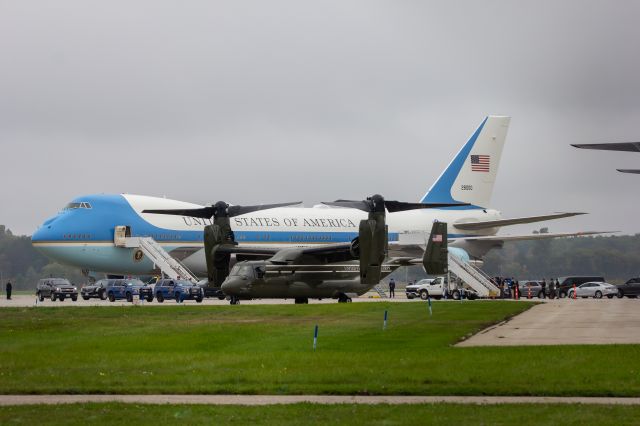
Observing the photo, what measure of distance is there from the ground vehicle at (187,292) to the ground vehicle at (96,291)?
836cm

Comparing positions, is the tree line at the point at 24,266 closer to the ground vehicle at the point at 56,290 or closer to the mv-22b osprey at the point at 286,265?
the ground vehicle at the point at 56,290

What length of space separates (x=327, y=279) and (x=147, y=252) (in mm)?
14612

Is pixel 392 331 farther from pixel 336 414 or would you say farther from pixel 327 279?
pixel 327 279

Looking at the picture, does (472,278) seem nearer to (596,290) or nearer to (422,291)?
(422,291)

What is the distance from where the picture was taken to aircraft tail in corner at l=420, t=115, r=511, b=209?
253 ft

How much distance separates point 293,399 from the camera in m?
19.3

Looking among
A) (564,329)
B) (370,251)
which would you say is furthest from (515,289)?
(564,329)

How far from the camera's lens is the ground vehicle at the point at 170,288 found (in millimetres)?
61125

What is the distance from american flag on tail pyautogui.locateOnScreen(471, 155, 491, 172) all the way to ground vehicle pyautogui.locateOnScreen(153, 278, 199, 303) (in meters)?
25.3

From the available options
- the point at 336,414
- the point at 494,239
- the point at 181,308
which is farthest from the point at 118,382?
the point at 494,239

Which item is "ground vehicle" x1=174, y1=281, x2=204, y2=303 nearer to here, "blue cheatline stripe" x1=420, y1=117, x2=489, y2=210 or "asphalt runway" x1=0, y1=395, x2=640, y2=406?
"blue cheatline stripe" x1=420, y1=117, x2=489, y2=210

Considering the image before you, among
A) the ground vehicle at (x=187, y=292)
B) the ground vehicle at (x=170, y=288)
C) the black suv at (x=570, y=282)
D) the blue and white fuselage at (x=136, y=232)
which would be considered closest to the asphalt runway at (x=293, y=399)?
the ground vehicle at (x=187, y=292)

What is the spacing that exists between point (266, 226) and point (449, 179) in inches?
595

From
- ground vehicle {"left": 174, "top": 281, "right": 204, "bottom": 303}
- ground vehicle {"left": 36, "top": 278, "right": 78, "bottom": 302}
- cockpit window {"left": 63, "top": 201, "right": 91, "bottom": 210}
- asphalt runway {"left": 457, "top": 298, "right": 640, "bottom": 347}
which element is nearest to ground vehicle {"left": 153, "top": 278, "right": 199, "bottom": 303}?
ground vehicle {"left": 174, "top": 281, "right": 204, "bottom": 303}
